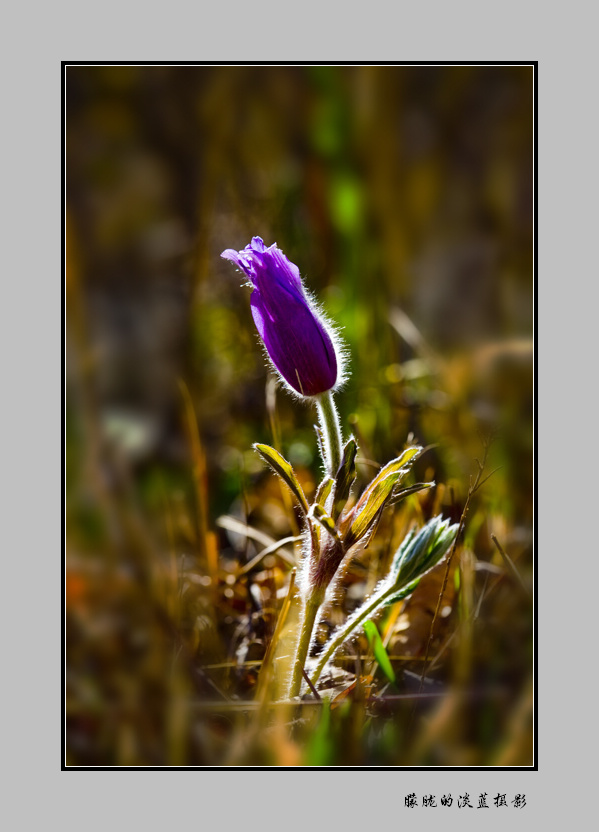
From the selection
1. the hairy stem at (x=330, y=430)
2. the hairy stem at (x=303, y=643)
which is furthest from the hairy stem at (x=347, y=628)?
the hairy stem at (x=330, y=430)

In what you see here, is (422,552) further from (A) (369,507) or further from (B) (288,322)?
(B) (288,322)

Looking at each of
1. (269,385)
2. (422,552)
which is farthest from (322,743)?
(269,385)

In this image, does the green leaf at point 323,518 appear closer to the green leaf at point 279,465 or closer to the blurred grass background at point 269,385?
the green leaf at point 279,465

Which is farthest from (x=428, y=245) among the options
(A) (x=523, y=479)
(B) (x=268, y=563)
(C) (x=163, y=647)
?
(C) (x=163, y=647)

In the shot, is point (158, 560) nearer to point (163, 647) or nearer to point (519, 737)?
point (163, 647)

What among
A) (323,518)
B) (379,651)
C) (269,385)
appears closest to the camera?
(323,518)

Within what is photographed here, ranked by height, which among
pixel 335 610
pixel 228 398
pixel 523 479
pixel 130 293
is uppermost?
pixel 130 293
